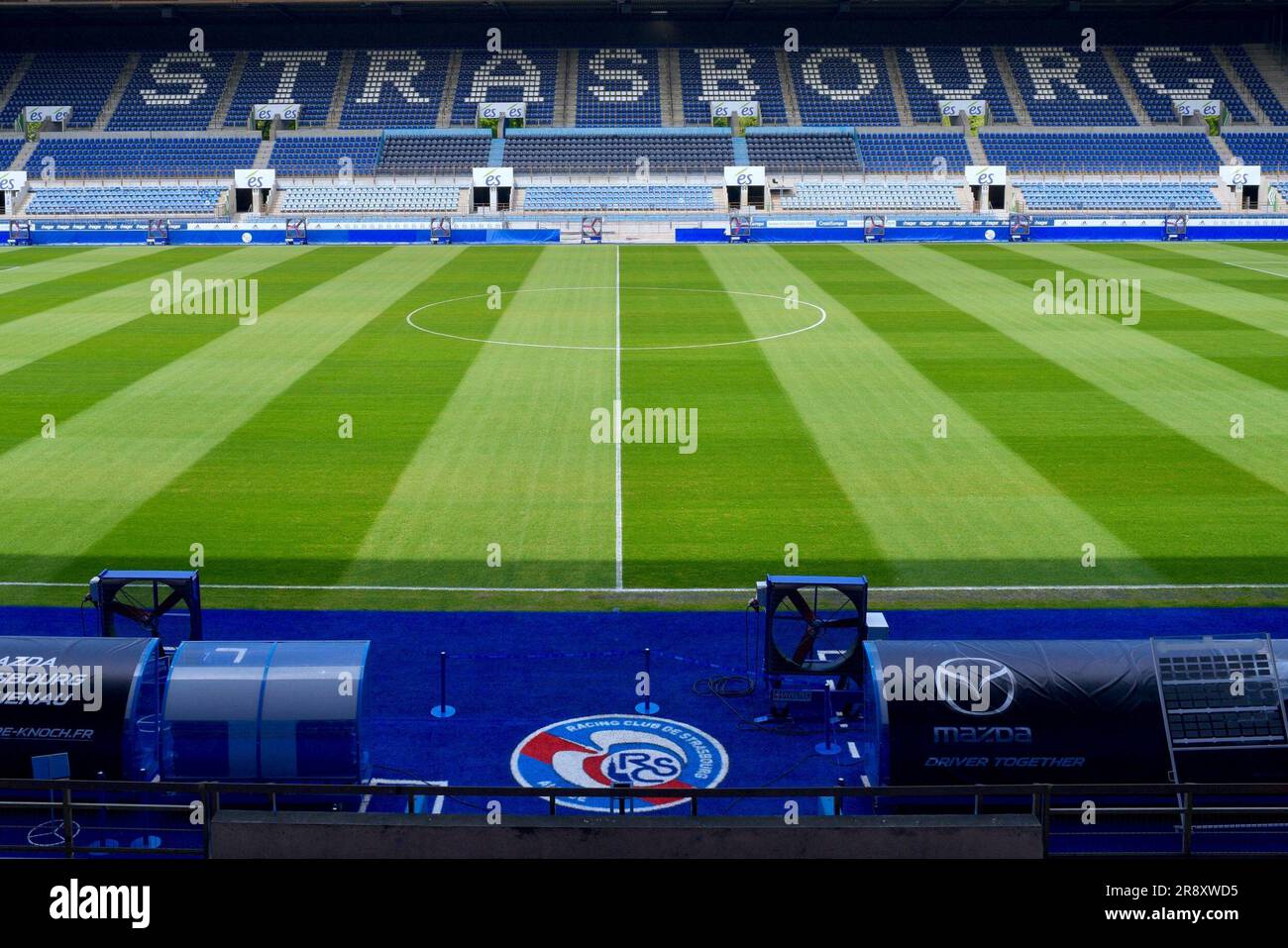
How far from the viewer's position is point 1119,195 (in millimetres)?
67250

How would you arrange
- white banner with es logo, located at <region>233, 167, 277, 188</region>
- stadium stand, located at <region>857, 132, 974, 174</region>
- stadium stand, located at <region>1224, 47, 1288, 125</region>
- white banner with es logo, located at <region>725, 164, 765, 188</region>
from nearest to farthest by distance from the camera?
white banner with es logo, located at <region>233, 167, 277, 188</region>, white banner with es logo, located at <region>725, 164, 765, 188</region>, stadium stand, located at <region>857, 132, 974, 174</region>, stadium stand, located at <region>1224, 47, 1288, 125</region>

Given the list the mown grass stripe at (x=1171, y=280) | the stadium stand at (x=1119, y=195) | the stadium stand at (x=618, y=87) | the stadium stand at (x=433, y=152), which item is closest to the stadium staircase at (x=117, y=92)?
the stadium stand at (x=433, y=152)

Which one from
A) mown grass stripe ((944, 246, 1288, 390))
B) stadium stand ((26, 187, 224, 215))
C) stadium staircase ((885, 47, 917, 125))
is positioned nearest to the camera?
mown grass stripe ((944, 246, 1288, 390))

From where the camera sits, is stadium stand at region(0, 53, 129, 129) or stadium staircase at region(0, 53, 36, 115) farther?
stadium staircase at region(0, 53, 36, 115)

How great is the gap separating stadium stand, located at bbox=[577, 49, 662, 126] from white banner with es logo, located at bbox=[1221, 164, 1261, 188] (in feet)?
99.1

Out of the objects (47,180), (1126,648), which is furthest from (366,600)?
(47,180)

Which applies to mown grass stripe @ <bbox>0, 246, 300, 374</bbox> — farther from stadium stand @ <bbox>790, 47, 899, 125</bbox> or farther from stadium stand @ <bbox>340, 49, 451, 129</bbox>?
stadium stand @ <bbox>790, 47, 899, 125</bbox>

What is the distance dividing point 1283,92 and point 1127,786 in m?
79.3

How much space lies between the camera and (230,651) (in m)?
10.9

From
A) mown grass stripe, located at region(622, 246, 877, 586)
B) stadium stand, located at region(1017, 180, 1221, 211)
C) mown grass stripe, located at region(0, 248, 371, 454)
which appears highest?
stadium stand, located at region(1017, 180, 1221, 211)

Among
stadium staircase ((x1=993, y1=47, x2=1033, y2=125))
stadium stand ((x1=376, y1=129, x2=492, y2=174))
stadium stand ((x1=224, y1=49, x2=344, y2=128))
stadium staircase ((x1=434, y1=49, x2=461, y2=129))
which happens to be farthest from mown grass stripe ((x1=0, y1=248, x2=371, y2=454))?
stadium staircase ((x1=993, y1=47, x2=1033, y2=125))

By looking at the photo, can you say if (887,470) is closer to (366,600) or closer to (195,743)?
(366,600)

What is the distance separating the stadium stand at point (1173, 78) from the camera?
7594 centimetres

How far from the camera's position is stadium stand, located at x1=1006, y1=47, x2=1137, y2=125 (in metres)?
75.8
